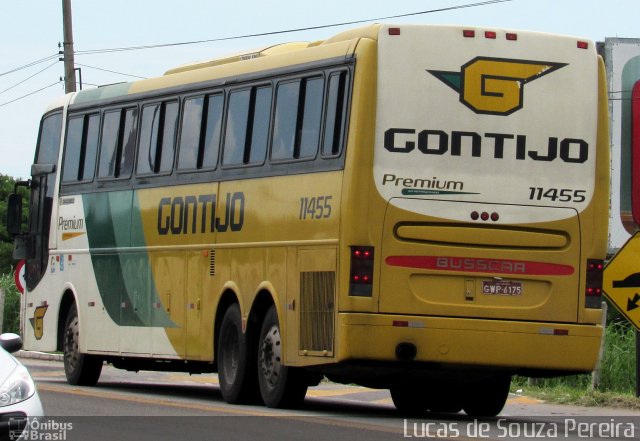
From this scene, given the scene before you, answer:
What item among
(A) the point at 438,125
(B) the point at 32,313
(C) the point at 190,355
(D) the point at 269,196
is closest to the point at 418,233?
(A) the point at 438,125

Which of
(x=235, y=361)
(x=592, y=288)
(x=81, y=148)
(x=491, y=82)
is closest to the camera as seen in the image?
(x=491, y=82)

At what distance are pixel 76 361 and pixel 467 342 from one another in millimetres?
7824

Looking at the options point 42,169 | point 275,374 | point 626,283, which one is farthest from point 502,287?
point 42,169

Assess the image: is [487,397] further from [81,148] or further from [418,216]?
[81,148]

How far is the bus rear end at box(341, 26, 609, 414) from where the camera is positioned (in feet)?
50.9

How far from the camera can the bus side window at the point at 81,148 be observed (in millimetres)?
21969

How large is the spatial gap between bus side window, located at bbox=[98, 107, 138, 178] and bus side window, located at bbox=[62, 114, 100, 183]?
0.30m

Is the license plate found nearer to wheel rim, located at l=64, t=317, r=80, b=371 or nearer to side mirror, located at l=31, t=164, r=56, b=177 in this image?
wheel rim, located at l=64, t=317, r=80, b=371

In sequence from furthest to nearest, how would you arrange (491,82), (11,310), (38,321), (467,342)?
1. (11,310)
2. (38,321)
3. (491,82)
4. (467,342)

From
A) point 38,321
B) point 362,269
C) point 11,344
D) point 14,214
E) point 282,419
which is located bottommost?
point 282,419

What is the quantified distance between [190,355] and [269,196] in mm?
2742

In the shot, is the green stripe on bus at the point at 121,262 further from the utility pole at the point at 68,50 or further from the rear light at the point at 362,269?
the utility pole at the point at 68,50

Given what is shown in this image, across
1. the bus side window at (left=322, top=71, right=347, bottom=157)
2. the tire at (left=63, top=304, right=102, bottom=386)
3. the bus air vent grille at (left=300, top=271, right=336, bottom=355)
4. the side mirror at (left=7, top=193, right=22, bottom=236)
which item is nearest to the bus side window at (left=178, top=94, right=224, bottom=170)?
the bus side window at (left=322, top=71, right=347, bottom=157)

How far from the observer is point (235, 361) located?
17859 millimetres
